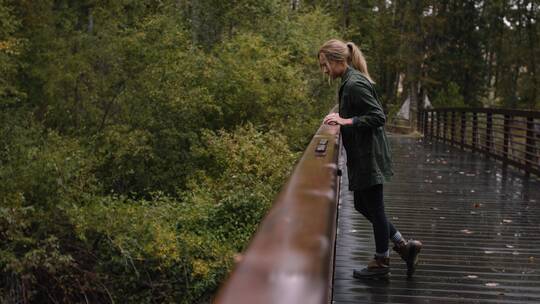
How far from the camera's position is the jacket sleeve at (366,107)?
14.9 ft

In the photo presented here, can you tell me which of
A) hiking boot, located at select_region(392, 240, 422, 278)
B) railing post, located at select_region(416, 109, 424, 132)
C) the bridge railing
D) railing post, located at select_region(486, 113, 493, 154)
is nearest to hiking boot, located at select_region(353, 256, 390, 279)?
hiking boot, located at select_region(392, 240, 422, 278)

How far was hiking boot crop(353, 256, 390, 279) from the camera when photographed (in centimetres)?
512

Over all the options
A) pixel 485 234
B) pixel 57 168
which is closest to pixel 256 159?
pixel 57 168

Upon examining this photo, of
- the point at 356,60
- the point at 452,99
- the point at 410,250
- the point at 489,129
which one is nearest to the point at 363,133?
the point at 356,60

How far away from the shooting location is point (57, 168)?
1361cm

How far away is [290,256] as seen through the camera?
1701 mm

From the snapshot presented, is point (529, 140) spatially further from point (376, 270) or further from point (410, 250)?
point (376, 270)

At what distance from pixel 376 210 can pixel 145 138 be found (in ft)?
42.3

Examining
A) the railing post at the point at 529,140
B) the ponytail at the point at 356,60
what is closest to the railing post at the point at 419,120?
the railing post at the point at 529,140

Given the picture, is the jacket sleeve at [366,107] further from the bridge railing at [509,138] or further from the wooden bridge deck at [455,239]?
the bridge railing at [509,138]

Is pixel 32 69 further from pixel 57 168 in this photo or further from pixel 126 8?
pixel 57 168

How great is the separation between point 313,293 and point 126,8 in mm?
26821

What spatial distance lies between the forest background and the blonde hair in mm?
7155

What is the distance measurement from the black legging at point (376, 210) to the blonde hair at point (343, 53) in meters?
0.86
